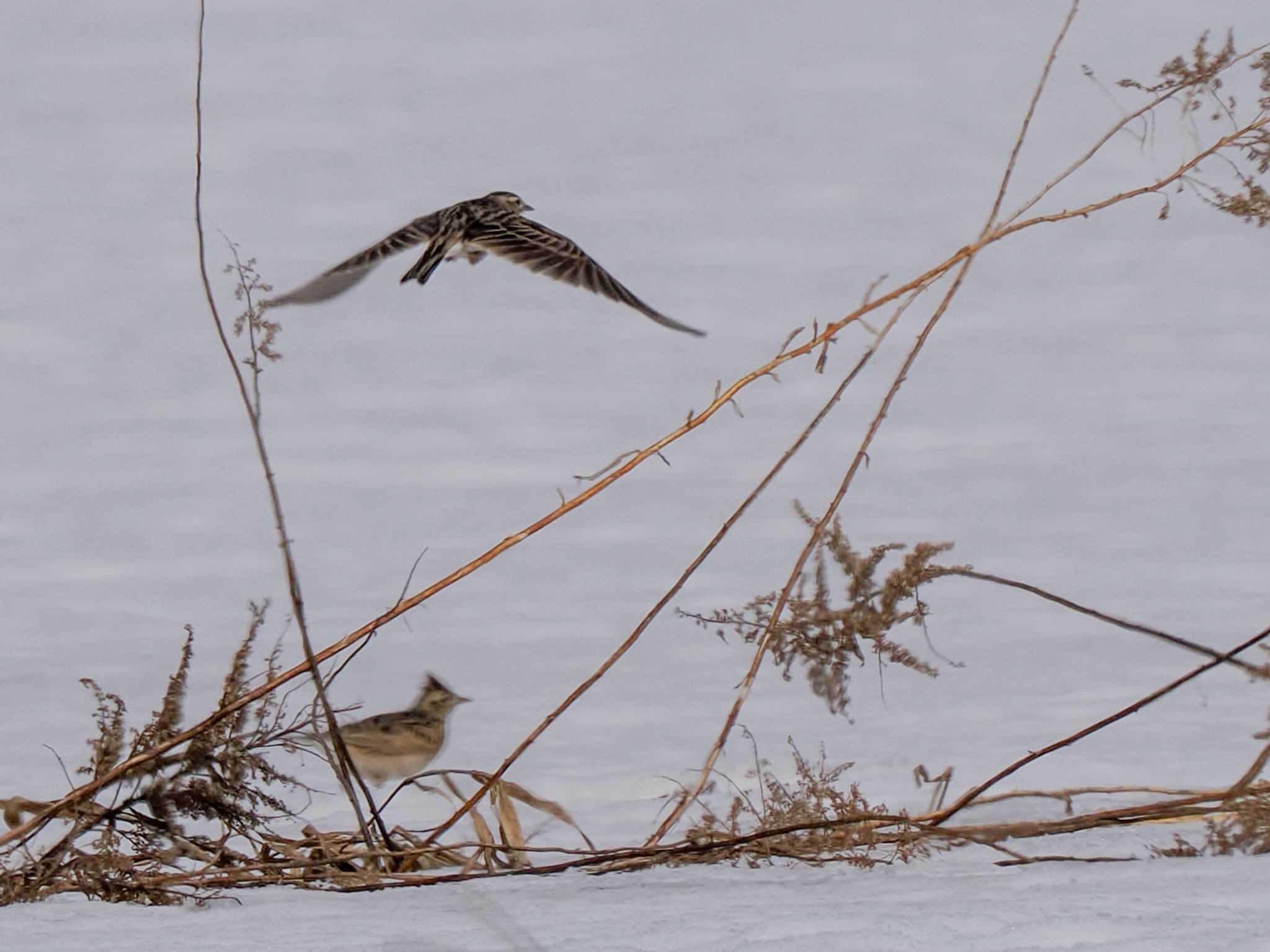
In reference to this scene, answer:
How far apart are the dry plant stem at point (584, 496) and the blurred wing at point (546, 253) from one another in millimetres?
1188

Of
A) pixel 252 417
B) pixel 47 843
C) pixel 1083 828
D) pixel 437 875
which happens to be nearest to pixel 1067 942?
pixel 1083 828

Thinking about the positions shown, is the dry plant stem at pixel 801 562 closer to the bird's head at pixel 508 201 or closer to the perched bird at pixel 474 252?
the perched bird at pixel 474 252

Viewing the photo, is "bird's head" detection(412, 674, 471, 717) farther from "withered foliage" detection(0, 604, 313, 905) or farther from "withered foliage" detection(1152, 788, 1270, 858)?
"withered foliage" detection(1152, 788, 1270, 858)

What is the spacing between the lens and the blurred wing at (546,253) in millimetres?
3850

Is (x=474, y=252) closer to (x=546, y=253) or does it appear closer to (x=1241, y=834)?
(x=546, y=253)

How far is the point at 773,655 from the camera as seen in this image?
8.93 feet

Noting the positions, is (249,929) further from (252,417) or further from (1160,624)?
(1160,624)

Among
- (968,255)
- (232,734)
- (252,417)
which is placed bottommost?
(232,734)

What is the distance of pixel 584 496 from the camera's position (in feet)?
8.33

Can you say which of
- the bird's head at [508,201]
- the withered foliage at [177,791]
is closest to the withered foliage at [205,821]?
the withered foliage at [177,791]

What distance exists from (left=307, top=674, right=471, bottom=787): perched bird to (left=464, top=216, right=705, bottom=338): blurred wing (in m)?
0.92

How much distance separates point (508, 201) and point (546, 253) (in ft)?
2.75

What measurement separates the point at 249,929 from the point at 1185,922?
1.18 meters

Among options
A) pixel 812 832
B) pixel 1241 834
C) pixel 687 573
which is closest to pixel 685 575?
pixel 687 573
